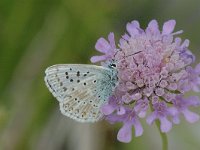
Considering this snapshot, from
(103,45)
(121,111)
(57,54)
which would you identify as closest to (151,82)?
(121,111)

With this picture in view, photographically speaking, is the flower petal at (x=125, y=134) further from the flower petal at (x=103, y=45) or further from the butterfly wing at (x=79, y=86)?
the flower petal at (x=103, y=45)

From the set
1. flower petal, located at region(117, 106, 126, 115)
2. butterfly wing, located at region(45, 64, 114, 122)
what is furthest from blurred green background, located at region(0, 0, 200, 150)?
flower petal, located at region(117, 106, 126, 115)

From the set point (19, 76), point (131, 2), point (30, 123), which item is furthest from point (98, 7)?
point (30, 123)

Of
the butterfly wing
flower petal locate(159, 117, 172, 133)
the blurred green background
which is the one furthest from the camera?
the blurred green background

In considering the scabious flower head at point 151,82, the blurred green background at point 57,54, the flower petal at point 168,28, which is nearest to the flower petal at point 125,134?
the scabious flower head at point 151,82

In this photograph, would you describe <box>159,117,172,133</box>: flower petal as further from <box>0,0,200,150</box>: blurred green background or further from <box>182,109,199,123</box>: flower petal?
<box>0,0,200,150</box>: blurred green background

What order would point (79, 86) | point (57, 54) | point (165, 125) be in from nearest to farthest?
point (165, 125)
point (79, 86)
point (57, 54)

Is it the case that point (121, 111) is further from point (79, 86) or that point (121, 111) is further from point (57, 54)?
point (57, 54)
